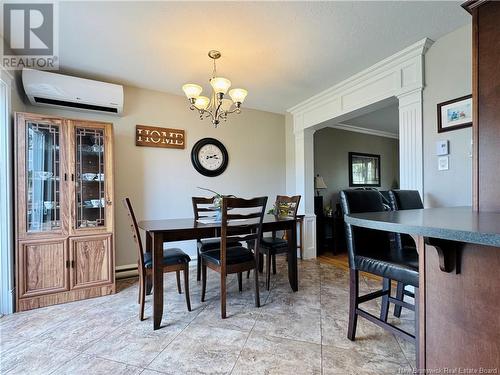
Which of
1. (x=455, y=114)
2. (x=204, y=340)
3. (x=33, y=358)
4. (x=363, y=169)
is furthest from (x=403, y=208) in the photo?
(x=363, y=169)

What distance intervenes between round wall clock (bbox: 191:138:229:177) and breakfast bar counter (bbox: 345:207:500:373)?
2.93m

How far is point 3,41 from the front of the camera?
2174 millimetres

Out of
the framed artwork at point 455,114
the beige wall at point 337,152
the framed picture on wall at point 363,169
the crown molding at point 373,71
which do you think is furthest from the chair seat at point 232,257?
the framed picture on wall at point 363,169

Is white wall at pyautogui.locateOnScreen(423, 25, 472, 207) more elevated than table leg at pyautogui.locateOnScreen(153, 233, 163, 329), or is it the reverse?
white wall at pyautogui.locateOnScreen(423, 25, 472, 207)

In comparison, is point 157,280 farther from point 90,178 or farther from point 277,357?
point 90,178

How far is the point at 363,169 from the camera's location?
5.43m

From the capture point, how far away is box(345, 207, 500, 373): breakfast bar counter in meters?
0.79

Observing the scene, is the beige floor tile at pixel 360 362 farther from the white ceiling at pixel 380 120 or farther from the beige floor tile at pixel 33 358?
the white ceiling at pixel 380 120

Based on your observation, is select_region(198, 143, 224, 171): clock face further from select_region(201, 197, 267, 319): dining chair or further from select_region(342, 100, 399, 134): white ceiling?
select_region(342, 100, 399, 134): white ceiling

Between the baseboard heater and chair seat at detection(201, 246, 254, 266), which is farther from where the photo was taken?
the baseboard heater

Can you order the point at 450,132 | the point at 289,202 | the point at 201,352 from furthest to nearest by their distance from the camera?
the point at 289,202
the point at 450,132
the point at 201,352

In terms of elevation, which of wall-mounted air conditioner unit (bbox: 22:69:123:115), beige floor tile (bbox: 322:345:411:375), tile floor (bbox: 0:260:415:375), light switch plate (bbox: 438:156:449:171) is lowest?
tile floor (bbox: 0:260:415:375)

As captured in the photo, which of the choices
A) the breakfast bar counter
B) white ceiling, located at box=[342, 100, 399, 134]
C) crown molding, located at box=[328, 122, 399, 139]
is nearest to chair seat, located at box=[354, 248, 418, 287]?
the breakfast bar counter

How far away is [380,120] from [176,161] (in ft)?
12.6
